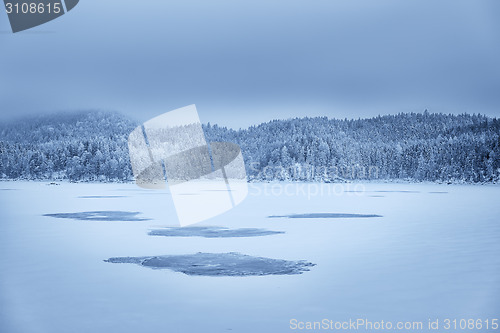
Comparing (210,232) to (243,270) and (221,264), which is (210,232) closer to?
(221,264)

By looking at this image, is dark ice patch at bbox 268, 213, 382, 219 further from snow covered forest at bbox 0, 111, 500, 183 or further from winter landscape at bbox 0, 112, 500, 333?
snow covered forest at bbox 0, 111, 500, 183

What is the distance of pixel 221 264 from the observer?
14766mm

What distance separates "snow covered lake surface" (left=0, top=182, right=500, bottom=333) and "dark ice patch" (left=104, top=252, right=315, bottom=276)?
0.10ft

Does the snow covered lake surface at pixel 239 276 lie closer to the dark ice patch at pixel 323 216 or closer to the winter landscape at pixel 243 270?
the winter landscape at pixel 243 270

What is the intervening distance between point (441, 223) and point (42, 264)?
1935 cm

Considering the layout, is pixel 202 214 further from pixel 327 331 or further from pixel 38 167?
pixel 38 167

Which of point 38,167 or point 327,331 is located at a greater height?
point 327,331

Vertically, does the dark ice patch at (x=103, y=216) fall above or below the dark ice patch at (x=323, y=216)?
above

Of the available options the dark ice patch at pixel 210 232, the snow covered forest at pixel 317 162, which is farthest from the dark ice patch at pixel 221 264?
the snow covered forest at pixel 317 162

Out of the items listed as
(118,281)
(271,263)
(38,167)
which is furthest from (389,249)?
(38,167)

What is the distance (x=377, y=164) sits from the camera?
161 m

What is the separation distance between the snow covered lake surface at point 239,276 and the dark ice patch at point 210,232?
0.28 feet

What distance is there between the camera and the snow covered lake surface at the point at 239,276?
31.3 feet

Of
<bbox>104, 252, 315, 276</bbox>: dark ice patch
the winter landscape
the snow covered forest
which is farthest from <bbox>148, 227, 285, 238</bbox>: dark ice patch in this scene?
the snow covered forest
